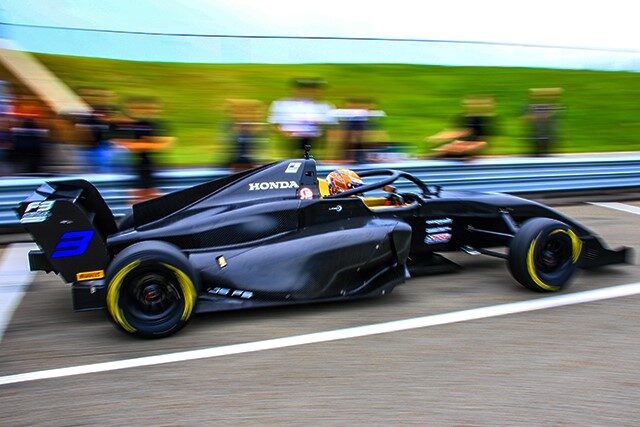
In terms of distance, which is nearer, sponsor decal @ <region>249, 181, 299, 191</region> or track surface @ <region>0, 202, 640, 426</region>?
track surface @ <region>0, 202, 640, 426</region>

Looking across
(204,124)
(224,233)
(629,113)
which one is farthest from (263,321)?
(629,113)

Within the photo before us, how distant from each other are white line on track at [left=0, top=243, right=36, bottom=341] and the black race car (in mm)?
514

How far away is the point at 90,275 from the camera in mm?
4551

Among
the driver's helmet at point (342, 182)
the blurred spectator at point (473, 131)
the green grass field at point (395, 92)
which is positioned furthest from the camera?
the green grass field at point (395, 92)

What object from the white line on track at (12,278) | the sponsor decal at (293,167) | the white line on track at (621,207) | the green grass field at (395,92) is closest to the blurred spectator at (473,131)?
the white line on track at (621,207)

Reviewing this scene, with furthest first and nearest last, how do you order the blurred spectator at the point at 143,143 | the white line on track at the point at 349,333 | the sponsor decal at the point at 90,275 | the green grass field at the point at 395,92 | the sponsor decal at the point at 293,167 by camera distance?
the green grass field at the point at 395,92, the blurred spectator at the point at 143,143, the sponsor decal at the point at 293,167, the sponsor decal at the point at 90,275, the white line on track at the point at 349,333

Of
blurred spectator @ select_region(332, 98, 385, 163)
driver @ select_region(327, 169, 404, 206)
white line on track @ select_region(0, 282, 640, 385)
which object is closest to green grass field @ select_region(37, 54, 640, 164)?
blurred spectator @ select_region(332, 98, 385, 163)

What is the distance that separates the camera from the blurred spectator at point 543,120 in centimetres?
1195

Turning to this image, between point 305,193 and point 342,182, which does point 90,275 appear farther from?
point 342,182

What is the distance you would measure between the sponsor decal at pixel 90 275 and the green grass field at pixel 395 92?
30.6ft

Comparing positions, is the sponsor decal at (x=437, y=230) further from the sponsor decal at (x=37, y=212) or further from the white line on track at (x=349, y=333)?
the sponsor decal at (x=37, y=212)

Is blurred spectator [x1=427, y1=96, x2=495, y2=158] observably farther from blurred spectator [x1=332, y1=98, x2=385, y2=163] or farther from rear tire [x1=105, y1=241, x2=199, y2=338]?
rear tire [x1=105, y1=241, x2=199, y2=338]

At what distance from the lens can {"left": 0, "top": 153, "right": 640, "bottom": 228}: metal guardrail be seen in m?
7.96

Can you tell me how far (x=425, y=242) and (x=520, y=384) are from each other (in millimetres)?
2040
